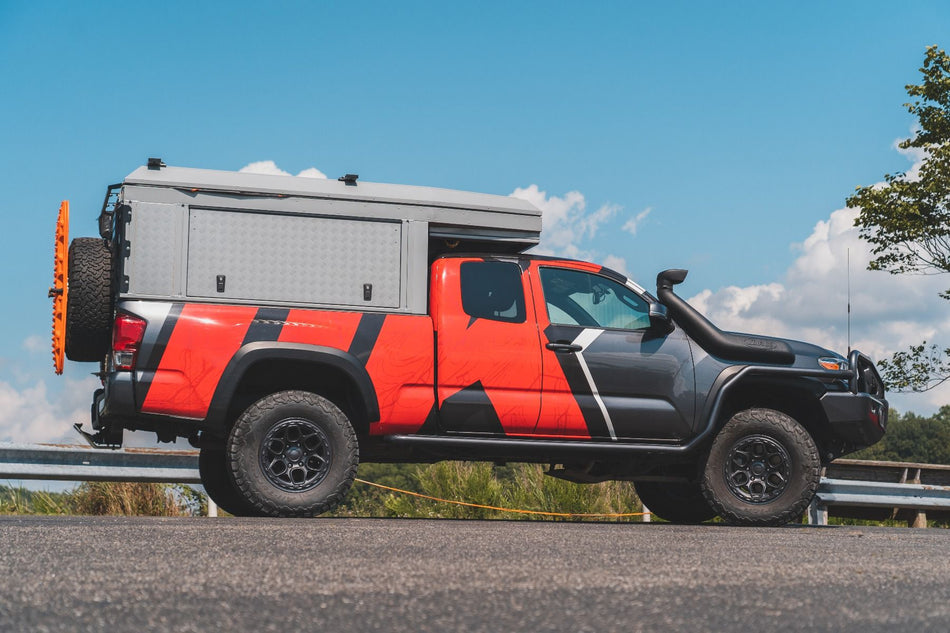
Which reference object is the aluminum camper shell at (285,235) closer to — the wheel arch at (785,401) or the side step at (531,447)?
the side step at (531,447)

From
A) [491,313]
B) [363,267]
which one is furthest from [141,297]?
[491,313]

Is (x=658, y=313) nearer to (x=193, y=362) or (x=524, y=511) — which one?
(x=193, y=362)

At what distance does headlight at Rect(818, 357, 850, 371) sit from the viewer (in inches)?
301

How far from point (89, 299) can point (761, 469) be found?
4.86m

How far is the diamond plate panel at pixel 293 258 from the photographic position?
6910 millimetres

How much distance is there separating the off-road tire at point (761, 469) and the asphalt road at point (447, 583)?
2.10 meters

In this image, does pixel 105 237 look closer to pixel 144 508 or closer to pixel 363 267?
pixel 363 267

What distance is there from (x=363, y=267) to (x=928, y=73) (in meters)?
19.1

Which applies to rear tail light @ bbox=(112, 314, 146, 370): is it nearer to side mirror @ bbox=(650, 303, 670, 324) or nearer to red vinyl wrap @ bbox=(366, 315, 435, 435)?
red vinyl wrap @ bbox=(366, 315, 435, 435)

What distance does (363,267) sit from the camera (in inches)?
283

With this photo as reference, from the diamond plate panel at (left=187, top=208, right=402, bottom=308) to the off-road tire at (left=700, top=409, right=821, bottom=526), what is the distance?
2.61 m

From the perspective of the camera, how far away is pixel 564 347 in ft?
23.4

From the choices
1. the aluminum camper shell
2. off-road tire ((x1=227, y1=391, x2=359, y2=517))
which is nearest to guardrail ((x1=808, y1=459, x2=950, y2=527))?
the aluminum camper shell

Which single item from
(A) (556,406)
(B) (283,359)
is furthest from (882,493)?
(B) (283,359)
